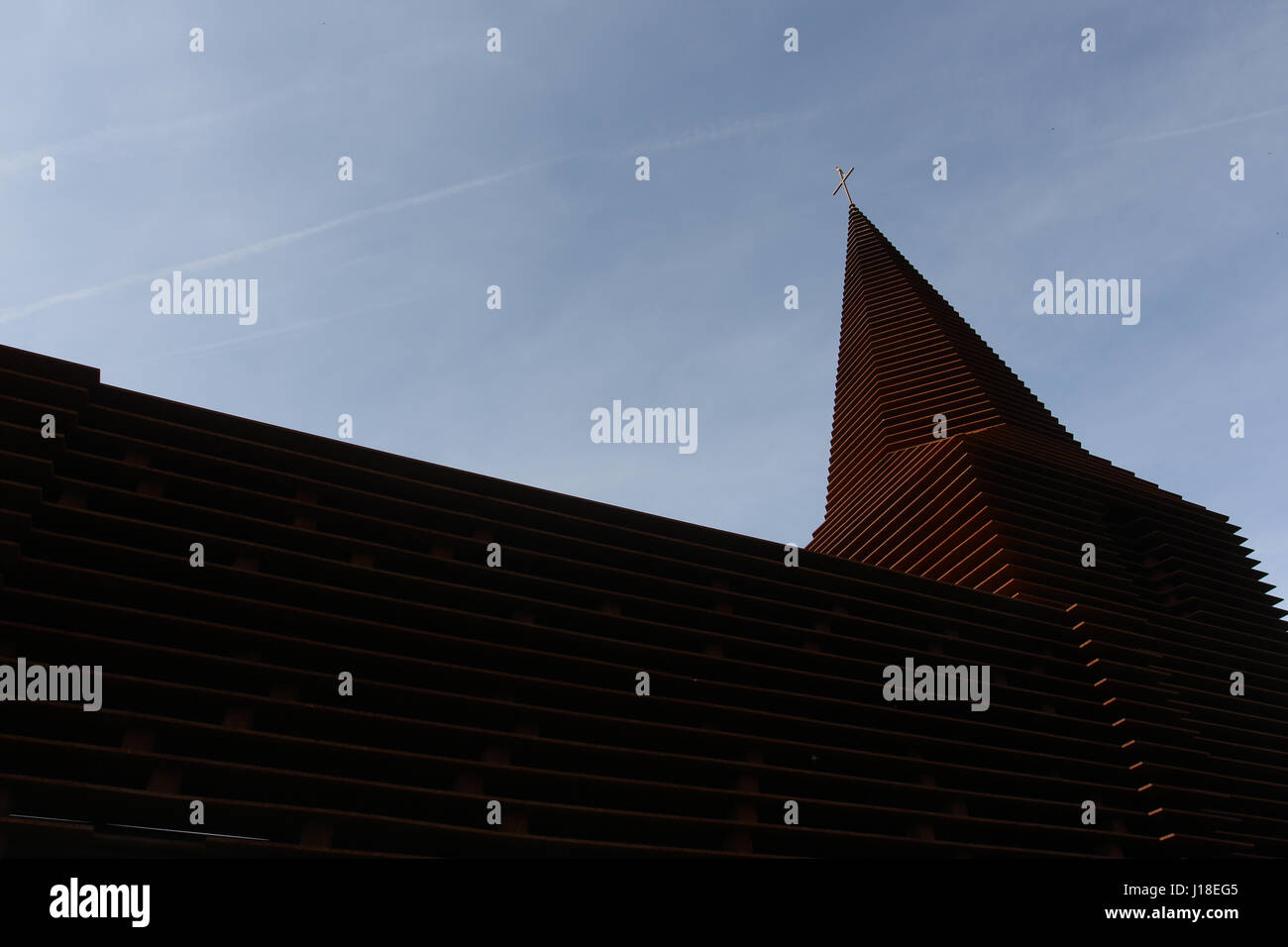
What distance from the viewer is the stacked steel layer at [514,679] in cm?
808

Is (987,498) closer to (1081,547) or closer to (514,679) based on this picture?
(1081,547)

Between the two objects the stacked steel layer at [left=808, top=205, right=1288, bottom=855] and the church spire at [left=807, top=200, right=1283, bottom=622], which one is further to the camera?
the church spire at [left=807, top=200, right=1283, bottom=622]

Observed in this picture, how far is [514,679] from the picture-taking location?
9719 mm

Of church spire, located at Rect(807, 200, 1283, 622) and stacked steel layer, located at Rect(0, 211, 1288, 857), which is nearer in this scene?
stacked steel layer, located at Rect(0, 211, 1288, 857)

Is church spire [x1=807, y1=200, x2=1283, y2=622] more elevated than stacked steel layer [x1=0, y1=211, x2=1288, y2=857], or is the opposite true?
church spire [x1=807, y1=200, x2=1283, y2=622]


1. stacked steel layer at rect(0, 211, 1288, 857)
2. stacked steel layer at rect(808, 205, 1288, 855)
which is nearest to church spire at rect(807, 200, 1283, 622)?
stacked steel layer at rect(808, 205, 1288, 855)

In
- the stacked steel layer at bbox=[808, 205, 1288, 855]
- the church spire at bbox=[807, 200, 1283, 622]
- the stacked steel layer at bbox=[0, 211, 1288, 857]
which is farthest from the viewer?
the church spire at bbox=[807, 200, 1283, 622]

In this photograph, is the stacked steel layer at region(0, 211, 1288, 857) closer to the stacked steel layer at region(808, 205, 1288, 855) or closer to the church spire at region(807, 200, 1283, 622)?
the stacked steel layer at region(808, 205, 1288, 855)

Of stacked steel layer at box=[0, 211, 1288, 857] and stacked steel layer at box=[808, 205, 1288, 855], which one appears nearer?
stacked steel layer at box=[0, 211, 1288, 857]

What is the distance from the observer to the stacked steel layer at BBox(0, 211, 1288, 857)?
26.5 ft

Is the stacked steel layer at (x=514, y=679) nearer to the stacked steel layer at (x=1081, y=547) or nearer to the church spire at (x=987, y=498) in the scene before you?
the stacked steel layer at (x=1081, y=547)

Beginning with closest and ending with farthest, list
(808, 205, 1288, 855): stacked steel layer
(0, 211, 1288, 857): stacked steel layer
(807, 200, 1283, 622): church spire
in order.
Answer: (0, 211, 1288, 857): stacked steel layer < (808, 205, 1288, 855): stacked steel layer < (807, 200, 1283, 622): church spire

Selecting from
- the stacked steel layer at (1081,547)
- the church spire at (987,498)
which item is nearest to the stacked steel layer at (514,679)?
the stacked steel layer at (1081,547)
